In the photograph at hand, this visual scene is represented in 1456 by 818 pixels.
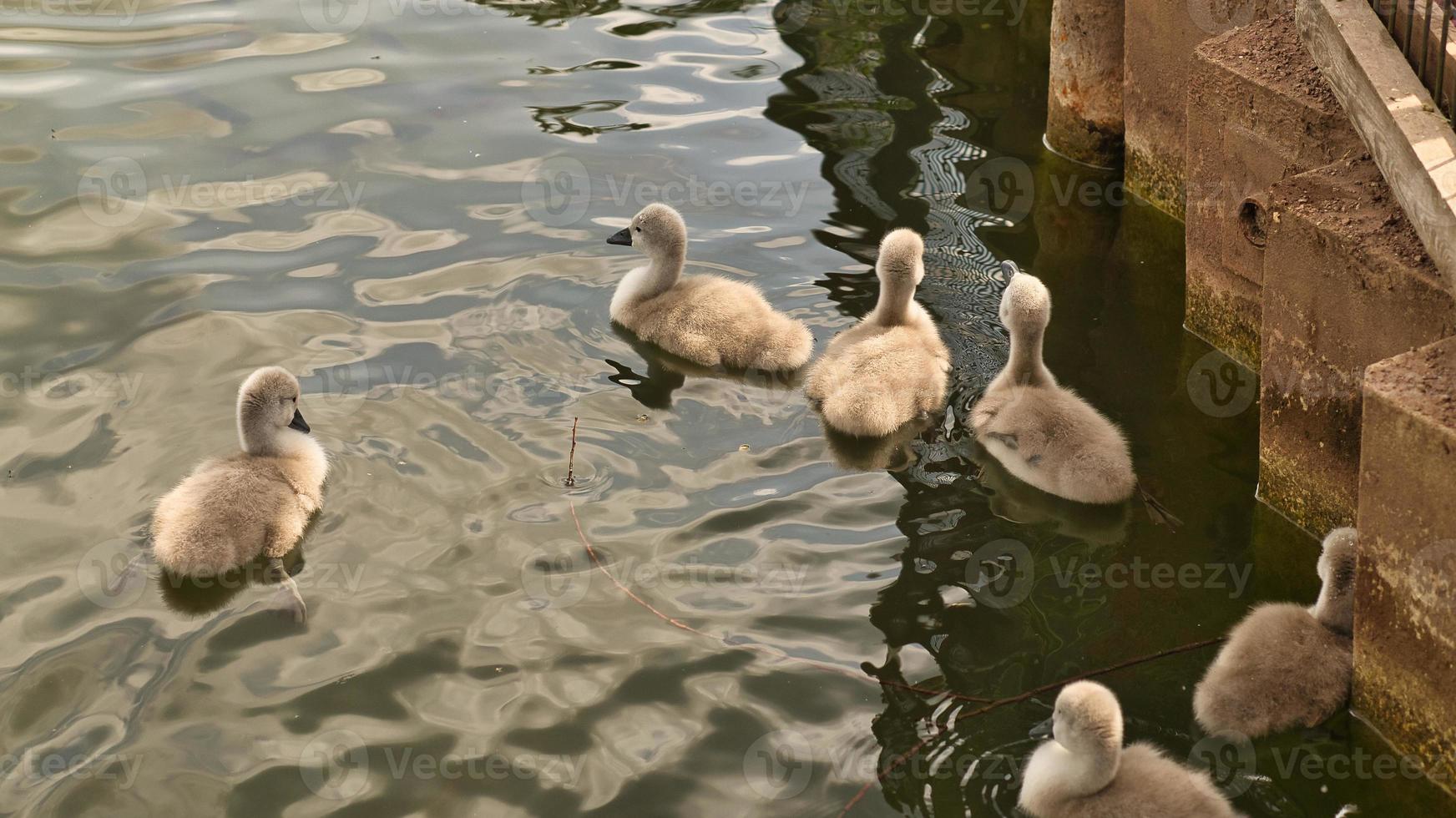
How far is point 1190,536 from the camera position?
6.11 m

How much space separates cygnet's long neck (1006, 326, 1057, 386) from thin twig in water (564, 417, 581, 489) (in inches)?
77.9

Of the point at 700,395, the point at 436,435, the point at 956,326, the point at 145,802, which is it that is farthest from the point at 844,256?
the point at 145,802

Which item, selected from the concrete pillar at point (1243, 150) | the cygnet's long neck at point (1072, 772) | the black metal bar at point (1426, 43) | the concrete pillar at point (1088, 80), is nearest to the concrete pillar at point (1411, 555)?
the cygnet's long neck at point (1072, 772)

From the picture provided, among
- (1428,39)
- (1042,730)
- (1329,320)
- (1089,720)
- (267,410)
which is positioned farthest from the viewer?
(267,410)

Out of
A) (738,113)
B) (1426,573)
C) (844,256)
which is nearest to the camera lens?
(1426,573)

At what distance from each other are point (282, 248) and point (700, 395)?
2.83 meters

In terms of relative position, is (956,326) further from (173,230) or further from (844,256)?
(173,230)

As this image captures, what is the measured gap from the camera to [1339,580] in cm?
514

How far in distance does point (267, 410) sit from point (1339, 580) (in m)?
4.23

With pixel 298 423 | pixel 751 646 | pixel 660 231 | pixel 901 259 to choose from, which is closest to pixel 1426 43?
pixel 901 259

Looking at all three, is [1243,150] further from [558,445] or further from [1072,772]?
[1072,772]

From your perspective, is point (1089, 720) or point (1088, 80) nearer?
point (1089, 720)

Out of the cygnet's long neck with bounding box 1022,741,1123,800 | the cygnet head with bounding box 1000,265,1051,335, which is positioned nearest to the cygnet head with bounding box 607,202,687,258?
the cygnet head with bounding box 1000,265,1051,335

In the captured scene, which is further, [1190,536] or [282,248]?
[282,248]
